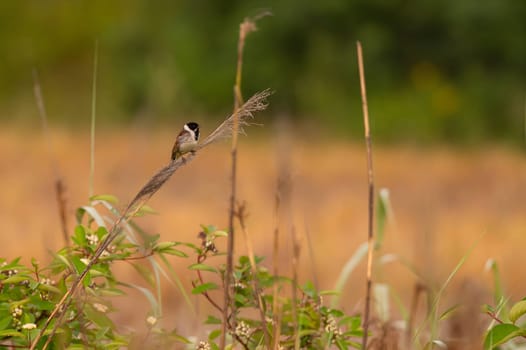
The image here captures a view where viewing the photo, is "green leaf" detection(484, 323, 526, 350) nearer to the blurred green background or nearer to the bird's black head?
the bird's black head

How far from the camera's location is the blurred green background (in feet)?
48.1

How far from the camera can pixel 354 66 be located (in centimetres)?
1502

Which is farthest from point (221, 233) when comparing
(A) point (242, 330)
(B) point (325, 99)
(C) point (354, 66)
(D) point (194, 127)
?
(C) point (354, 66)

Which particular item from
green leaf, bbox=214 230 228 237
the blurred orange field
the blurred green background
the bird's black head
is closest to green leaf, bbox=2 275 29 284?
green leaf, bbox=214 230 228 237

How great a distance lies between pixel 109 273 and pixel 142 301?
4399 millimetres

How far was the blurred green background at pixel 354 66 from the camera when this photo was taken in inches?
577

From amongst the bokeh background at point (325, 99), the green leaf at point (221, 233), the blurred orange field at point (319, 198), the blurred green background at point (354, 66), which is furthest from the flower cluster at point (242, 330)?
the blurred green background at point (354, 66)

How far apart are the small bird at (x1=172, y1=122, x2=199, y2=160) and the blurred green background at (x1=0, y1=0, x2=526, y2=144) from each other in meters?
12.1

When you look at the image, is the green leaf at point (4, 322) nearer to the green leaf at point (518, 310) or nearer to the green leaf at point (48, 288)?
the green leaf at point (48, 288)

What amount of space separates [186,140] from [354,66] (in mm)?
13334

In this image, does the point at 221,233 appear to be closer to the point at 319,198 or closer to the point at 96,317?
the point at 96,317

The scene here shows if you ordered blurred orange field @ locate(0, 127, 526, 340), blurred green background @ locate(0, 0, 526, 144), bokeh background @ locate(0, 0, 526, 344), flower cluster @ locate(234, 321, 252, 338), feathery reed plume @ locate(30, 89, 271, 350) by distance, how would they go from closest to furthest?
feathery reed plume @ locate(30, 89, 271, 350) < flower cluster @ locate(234, 321, 252, 338) < blurred orange field @ locate(0, 127, 526, 340) < bokeh background @ locate(0, 0, 526, 344) < blurred green background @ locate(0, 0, 526, 144)

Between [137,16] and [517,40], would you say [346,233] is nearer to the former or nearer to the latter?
[517,40]

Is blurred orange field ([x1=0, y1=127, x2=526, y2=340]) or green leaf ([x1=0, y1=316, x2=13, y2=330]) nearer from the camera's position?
green leaf ([x1=0, y1=316, x2=13, y2=330])
